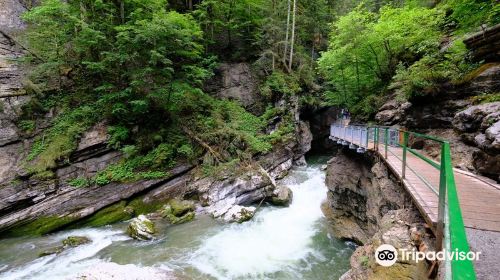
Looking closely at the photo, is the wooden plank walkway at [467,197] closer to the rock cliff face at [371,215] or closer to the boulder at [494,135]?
the rock cliff face at [371,215]

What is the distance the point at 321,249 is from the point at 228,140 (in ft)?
26.2

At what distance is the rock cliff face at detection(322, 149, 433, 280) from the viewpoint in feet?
12.6

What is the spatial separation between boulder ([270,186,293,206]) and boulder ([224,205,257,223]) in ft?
5.03

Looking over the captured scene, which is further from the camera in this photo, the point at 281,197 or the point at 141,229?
the point at 281,197

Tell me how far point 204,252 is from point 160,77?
9.82 meters

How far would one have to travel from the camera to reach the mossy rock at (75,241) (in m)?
9.34

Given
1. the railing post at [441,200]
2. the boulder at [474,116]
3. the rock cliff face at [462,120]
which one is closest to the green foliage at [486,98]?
the rock cliff face at [462,120]

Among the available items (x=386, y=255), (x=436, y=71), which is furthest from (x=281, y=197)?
(x=386, y=255)

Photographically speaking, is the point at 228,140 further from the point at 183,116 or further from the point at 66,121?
the point at 66,121

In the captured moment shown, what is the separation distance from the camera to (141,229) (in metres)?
9.88

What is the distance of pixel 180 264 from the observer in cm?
821

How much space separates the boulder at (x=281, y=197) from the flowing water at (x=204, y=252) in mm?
1138

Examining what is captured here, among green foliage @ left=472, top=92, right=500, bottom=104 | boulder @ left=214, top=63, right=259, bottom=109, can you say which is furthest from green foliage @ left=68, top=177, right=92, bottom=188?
green foliage @ left=472, top=92, right=500, bottom=104

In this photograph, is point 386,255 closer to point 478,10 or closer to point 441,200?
point 441,200
